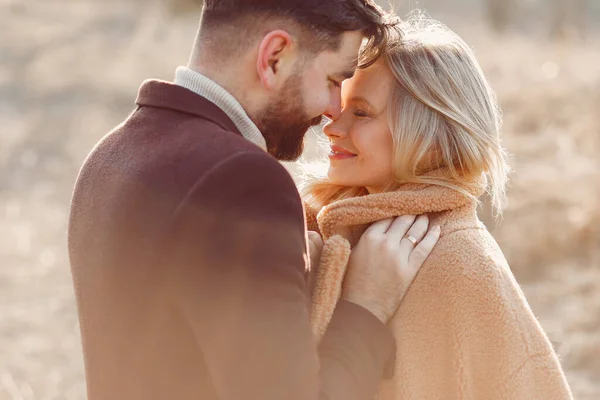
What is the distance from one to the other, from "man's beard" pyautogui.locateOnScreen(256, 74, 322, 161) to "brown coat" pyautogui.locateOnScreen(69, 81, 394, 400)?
144 mm

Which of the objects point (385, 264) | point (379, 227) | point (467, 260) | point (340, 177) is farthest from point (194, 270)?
point (340, 177)

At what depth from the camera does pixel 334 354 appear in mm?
2191

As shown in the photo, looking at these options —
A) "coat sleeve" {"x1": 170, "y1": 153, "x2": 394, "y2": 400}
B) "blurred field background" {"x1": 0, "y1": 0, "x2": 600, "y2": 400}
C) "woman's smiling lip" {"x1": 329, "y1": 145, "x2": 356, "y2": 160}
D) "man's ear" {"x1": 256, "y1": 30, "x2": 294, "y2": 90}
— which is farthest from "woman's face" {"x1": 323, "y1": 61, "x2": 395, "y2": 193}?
"blurred field background" {"x1": 0, "y1": 0, "x2": 600, "y2": 400}

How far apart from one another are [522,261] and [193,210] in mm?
5105

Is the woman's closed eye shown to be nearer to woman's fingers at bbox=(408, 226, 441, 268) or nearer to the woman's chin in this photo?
the woman's chin

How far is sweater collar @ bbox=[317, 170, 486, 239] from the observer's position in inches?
103

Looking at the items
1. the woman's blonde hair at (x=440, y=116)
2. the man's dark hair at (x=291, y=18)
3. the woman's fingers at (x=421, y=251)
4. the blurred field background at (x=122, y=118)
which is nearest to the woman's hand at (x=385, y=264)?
the woman's fingers at (x=421, y=251)

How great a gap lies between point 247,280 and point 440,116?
1.10 m

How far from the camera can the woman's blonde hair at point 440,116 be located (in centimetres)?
273

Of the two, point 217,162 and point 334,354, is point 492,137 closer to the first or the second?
point 334,354

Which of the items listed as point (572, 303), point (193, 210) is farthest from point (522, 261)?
point (193, 210)

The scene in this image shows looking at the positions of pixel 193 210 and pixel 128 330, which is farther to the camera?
pixel 128 330

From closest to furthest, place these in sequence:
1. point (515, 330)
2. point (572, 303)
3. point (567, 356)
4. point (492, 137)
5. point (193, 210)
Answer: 1. point (193, 210)
2. point (515, 330)
3. point (492, 137)
4. point (567, 356)
5. point (572, 303)

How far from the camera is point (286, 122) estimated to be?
2342mm
